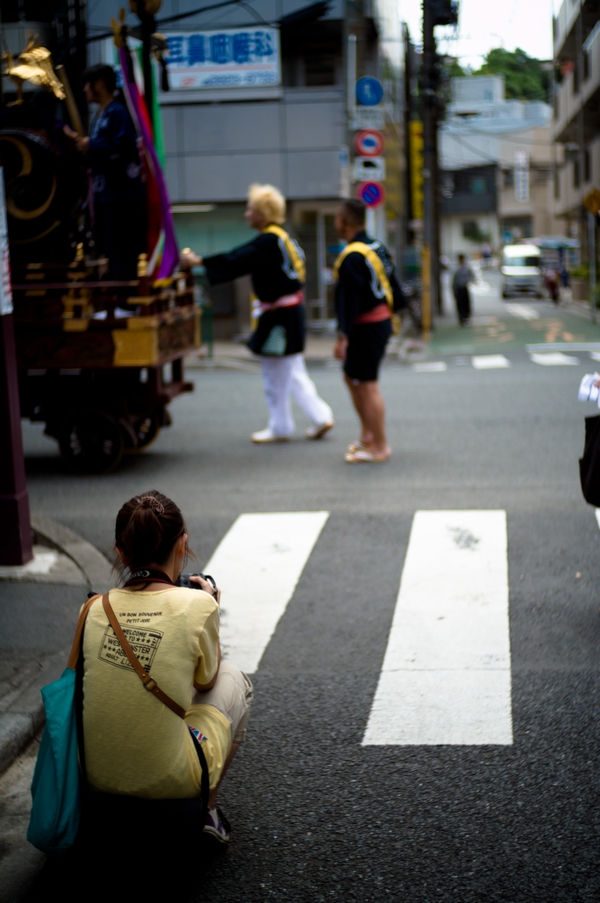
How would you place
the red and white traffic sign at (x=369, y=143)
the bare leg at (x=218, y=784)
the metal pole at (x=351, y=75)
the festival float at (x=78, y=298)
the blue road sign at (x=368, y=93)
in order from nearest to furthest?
1. the bare leg at (x=218, y=784)
2. the festival float at (x=78, y=298)
3. the red and white traffic sign at (x=369, y=143)
4. the blue road sign at (x=368, y=93)
5. the metal pole at (x=351, y=75)

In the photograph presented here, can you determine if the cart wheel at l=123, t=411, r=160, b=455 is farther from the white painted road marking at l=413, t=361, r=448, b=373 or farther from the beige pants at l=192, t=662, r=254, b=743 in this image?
the white painted road marking at l=413, t=361, r=448, b=373

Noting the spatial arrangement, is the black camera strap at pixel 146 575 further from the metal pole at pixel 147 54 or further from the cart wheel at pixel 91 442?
the metal pole at pixel 147 54

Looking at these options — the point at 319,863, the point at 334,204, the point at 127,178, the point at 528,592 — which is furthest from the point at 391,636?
the point at 334,204

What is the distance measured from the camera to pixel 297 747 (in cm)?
399

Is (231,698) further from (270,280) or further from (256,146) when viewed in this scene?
(256,146)

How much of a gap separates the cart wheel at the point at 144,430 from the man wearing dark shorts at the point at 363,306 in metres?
1.73

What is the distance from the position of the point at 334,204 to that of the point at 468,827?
73.4 feet

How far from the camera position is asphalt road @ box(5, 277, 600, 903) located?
3164 mm

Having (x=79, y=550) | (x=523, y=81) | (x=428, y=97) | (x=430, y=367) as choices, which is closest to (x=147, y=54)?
(x=79, y=550)

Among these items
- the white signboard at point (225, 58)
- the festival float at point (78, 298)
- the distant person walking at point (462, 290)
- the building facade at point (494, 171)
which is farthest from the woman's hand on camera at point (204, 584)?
the building facade at point (494, 171)

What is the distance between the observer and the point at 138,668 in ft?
9.62

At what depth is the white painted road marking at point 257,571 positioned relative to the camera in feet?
17.0

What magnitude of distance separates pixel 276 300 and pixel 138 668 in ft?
22.4

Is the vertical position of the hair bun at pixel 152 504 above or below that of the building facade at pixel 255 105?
below
